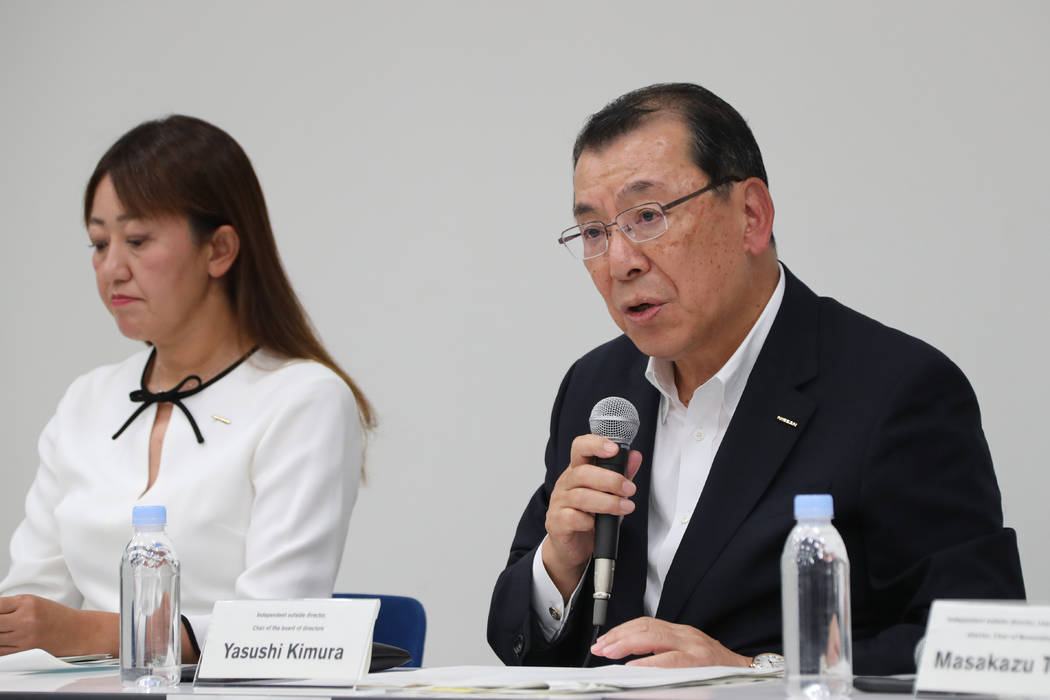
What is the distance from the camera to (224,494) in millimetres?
2217

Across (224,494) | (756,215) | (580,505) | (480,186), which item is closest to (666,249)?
(756,215)

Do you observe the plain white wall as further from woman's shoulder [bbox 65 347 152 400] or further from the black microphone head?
the black microphone head

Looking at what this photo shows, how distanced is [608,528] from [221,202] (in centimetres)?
124

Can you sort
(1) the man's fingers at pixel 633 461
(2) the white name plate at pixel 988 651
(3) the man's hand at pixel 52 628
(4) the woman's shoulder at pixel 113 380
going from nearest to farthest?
(2) the white name plate at pixel 988 651 < (1) the man's fingers at pixel 633 461 < (3) the man's hand at pixel 52 628 < (4) the woman's shoulder at pixel 113 380

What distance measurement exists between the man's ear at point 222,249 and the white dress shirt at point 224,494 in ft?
0.65

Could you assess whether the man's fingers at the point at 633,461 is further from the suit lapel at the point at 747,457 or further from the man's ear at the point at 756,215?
the man's ear at the point at 756,215

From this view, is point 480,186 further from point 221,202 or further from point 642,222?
point 642,222

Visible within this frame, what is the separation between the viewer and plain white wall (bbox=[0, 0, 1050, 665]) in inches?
113

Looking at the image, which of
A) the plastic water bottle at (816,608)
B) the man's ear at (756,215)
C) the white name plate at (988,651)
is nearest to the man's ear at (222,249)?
the man's ear at (756,215)

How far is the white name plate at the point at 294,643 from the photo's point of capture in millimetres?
1267

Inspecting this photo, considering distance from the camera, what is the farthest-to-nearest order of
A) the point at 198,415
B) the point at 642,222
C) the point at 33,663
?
1. the point at 198,415
2. the point at 642,222
3. the point at 33,663

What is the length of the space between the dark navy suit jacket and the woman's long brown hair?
86 centimetres

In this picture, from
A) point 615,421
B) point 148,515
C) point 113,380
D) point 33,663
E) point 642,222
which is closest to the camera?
point 148,515

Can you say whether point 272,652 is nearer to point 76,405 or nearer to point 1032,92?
point 76,405
